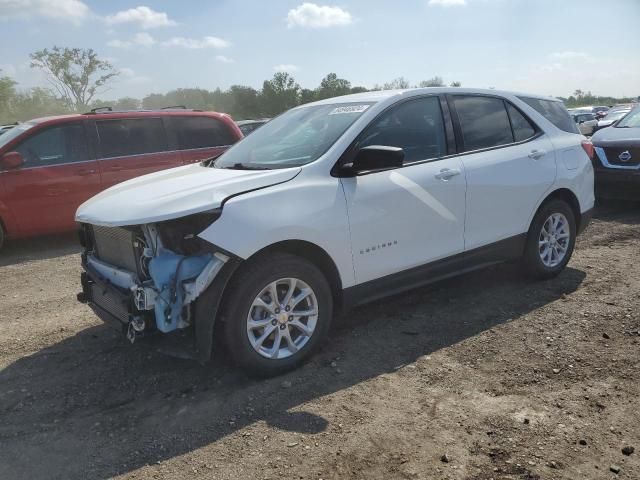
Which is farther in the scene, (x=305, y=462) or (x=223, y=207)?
(x=223, y=207)

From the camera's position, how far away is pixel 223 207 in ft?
10.8

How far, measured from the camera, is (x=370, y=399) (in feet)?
10.7

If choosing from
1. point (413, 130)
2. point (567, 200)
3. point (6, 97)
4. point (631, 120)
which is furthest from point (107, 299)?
point (6, 97)

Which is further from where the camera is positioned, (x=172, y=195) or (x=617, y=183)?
(x=617, y=183)

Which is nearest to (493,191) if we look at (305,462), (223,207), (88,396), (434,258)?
(434,258)

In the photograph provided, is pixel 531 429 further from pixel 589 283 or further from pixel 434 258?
pixel 589 283

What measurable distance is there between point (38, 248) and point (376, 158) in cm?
608

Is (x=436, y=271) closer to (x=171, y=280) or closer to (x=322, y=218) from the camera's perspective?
(x=322, y=218)

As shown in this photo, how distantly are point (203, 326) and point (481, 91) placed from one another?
3.21 m

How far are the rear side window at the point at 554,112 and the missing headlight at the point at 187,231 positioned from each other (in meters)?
3.40

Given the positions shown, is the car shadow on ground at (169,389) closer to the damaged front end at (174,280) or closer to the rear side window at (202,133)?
the damaged front end at (174,280)

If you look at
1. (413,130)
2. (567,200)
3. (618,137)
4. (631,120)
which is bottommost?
(567,200)

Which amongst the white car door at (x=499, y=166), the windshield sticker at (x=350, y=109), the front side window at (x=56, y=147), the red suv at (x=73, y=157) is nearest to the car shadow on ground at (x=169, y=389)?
the white car door at (x=499, y=166)

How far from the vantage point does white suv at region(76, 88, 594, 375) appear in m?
3.28
